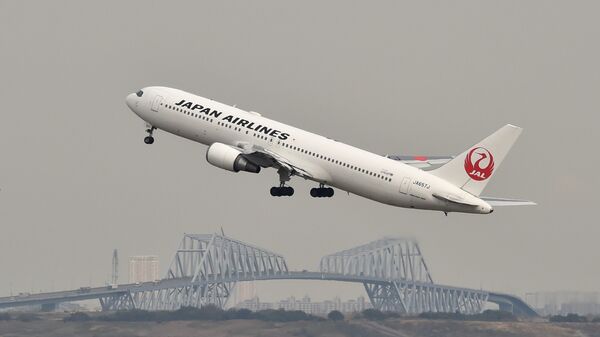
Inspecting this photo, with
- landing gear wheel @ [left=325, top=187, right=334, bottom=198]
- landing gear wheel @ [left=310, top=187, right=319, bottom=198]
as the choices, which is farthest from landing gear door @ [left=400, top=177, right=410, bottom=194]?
landing gear wheel @ [left=310, top=187, right=319, bottom=198]

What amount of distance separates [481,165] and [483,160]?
1.60 ft

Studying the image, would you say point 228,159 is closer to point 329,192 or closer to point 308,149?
point 308,149

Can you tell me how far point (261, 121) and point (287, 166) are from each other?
18.6 ft

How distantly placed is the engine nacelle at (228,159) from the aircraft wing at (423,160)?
13.8 metres

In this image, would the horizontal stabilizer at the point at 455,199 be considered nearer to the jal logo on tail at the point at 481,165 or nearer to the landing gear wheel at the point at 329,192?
the jal logo on tail at the point at 481,165

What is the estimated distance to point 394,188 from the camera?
12050 centimetres

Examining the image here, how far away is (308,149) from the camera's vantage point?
12531cm

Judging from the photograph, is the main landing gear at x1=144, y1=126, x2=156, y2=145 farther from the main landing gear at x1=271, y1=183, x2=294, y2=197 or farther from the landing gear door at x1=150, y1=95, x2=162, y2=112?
the main landing gear at x1=271, y1=183, x2=294, y2=197

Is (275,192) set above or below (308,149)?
below

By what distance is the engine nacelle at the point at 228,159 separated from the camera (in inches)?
4966

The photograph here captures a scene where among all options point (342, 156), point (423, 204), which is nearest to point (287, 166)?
point (342, 156)

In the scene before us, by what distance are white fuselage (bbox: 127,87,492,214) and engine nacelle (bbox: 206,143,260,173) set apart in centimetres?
218

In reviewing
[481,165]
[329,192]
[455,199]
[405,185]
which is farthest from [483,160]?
[329,192]

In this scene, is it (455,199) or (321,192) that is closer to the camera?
(455,199)
